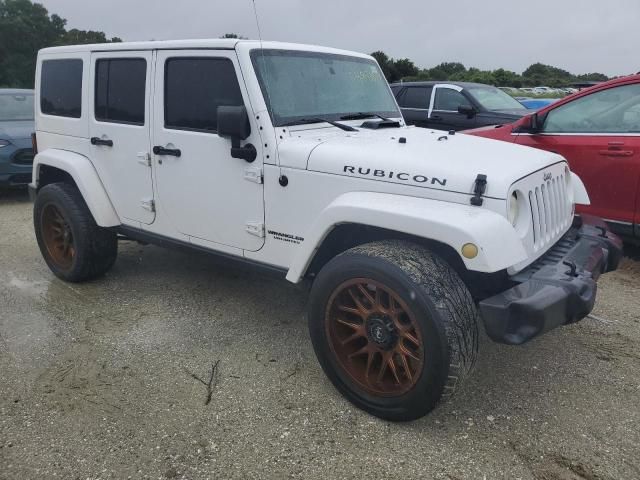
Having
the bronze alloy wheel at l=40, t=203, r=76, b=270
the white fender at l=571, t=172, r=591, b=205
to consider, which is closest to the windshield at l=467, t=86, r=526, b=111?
the white fender at l=571, t=172, r=591, b=205

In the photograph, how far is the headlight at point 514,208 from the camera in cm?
276

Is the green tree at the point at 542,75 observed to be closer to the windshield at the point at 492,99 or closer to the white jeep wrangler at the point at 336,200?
the windshield at the point at 492,99

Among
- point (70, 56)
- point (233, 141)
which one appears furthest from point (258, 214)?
point (70, 56)

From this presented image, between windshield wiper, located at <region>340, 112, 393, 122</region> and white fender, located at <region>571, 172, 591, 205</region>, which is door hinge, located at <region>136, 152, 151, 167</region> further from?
white fender, located at <region>571, 172, 591, 205</region>

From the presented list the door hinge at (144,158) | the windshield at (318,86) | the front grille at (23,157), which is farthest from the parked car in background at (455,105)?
the front grille at (23,157)

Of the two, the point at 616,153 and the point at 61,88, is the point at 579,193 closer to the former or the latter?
the point at 616,153

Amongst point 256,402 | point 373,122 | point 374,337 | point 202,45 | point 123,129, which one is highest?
point 202,45

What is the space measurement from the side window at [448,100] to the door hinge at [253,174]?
19.9 feet

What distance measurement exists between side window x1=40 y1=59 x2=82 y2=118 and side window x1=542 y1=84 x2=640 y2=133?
4.14 meters

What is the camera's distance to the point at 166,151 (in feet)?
12.4

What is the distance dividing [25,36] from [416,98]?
135ft

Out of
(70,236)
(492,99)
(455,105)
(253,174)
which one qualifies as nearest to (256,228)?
(253,174)

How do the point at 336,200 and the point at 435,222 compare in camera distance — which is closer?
the point at 435,222

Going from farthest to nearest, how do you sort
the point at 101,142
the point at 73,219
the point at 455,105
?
the point at 455,105
the point at 73,219
the point at 101,142
